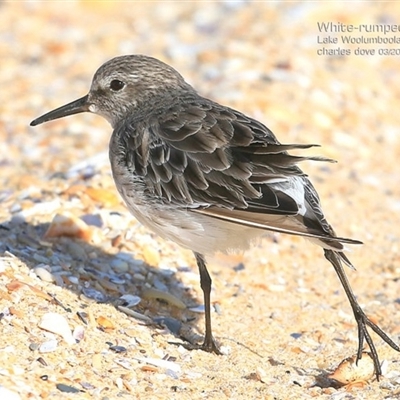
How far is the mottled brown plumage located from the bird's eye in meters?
0.46

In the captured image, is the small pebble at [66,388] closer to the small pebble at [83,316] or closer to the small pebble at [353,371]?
the small pebble at [83,316]


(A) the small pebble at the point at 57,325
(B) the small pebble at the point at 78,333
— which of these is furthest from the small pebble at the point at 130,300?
(A) the small pebble at the point at 57,325

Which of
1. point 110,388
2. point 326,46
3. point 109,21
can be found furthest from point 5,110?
point 110,388

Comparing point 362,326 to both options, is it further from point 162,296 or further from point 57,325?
point 57,325

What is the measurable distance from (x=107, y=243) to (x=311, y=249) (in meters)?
1.79

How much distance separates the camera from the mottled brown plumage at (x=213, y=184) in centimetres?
498

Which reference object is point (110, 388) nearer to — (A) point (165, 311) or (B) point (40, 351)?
(B) point (40, 351)

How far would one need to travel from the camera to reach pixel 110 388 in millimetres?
4512

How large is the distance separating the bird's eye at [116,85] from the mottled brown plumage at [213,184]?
458 mm

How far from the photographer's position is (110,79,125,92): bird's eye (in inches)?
248

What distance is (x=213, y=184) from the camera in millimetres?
5152

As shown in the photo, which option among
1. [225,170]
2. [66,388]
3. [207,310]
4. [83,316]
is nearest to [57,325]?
[83,316]

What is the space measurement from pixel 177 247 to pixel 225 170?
72.0 inches

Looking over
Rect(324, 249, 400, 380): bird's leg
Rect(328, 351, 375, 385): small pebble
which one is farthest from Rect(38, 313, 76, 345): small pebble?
Rect(324, 249, 400, 380): bird's leg
